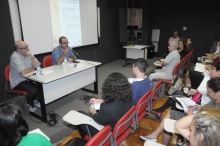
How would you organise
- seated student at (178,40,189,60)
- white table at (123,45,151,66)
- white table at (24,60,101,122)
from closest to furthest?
white table at (24,60,101,122)
seated student at (178,40,189,60)
white table at (123,45,151,66)

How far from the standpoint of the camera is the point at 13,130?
1024mm

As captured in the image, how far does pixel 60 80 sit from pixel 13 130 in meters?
1.93

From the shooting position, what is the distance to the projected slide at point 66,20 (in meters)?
4.05

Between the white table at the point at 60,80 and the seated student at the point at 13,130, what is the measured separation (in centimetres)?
147

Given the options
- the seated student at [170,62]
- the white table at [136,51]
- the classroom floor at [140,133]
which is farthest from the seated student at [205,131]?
the white table at [136,51]

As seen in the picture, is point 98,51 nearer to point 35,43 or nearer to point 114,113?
point 35,43

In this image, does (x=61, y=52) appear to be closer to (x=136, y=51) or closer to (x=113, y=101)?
(x=113, y=101)

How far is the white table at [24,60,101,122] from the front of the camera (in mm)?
2639

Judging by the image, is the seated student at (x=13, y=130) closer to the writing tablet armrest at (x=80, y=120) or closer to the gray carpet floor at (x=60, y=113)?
the writing tablet armrest at (x=80, y=120)

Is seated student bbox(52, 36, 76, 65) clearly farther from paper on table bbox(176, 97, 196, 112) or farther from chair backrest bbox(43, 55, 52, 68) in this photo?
paper on table bbox(176, 97, 196, 112)

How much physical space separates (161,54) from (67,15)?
490 centimetres

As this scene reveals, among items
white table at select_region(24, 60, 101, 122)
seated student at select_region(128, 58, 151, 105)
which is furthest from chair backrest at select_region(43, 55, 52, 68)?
seated student at select_region(128, 58, 151, 105)

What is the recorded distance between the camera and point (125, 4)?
22.5 ft

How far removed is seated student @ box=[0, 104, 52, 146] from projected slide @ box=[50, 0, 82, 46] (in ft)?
11.0
